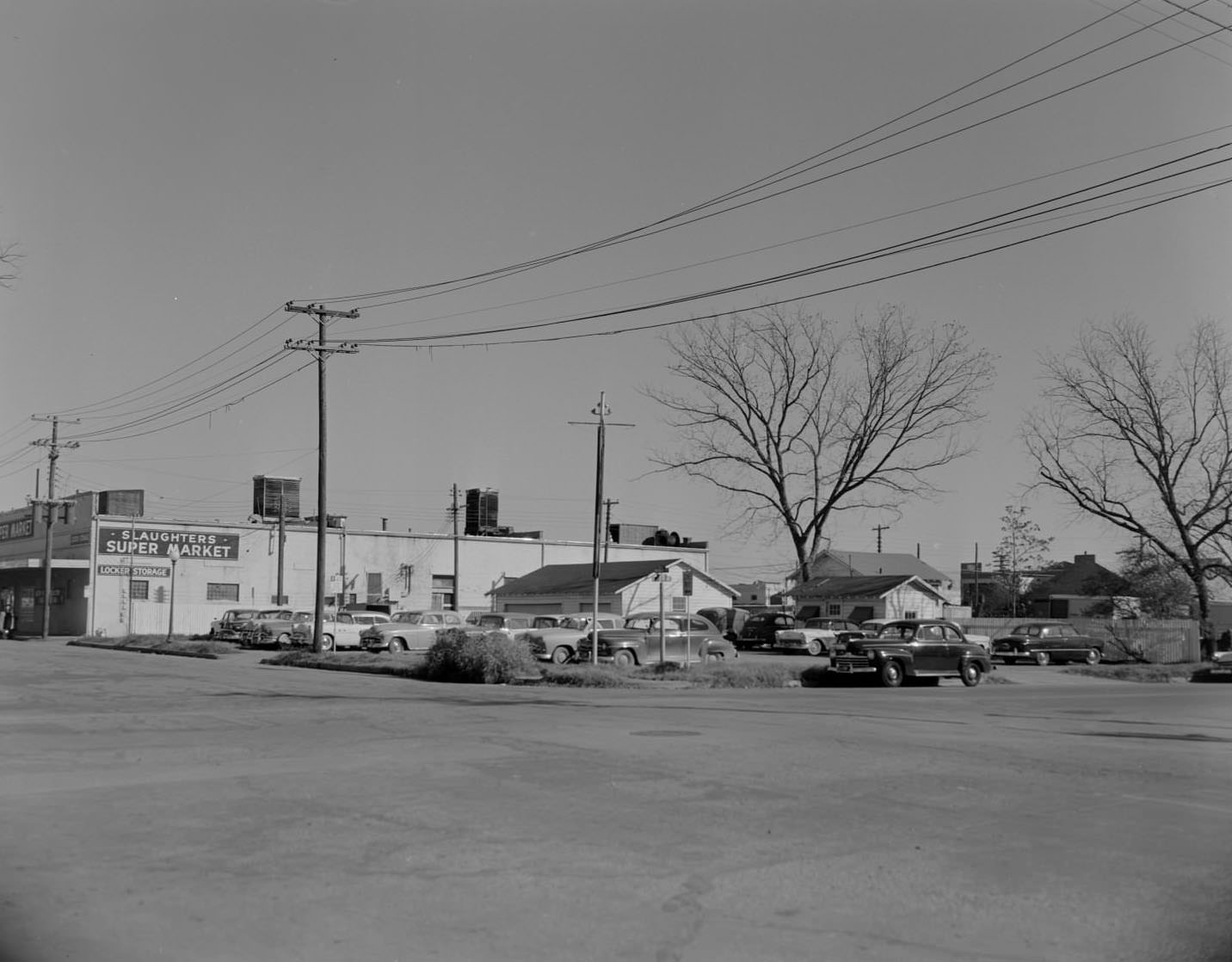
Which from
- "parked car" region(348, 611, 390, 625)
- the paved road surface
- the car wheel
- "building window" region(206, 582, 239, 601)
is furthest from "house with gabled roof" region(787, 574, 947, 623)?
the paved road surface

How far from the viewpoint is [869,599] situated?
58.5 meters

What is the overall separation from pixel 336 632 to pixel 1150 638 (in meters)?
30.1

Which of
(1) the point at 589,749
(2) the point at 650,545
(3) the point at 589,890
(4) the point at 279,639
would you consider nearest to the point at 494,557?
(2) the point at 650,545

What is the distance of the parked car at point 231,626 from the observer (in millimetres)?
44594

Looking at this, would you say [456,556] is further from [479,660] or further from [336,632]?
[479,660]

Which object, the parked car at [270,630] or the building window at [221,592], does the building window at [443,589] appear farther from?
the parked car at [270,630]

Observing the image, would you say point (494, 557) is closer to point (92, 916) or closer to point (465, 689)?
point (465, 689)

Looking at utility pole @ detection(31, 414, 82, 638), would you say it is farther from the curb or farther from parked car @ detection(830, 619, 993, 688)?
parked car @ detection(830, 619, 993, 688)

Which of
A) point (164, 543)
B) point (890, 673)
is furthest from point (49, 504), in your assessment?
point (890, 673)

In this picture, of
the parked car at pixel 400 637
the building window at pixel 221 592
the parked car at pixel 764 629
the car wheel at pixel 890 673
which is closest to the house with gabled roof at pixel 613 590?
the parked car at pixel 764 629

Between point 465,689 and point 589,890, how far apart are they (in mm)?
16566

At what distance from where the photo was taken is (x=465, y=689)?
2305 cm

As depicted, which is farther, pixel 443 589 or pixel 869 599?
pixel 443 589

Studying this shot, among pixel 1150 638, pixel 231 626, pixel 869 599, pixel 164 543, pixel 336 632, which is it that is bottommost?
pixel 1150 638
